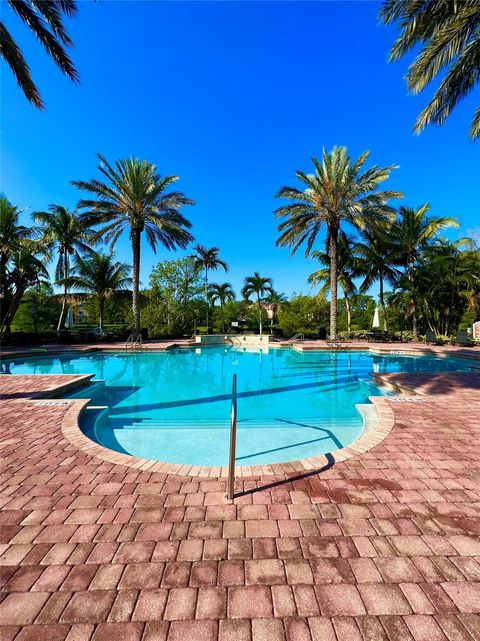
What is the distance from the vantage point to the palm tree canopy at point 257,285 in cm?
2795

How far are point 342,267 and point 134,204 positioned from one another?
639 inches

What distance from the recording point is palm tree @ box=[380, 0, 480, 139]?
308 inches

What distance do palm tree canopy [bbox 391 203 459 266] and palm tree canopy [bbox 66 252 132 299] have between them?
21.2 m

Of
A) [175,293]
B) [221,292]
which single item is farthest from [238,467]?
[175,293]

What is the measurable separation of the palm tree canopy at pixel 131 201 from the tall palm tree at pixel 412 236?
49.8ft

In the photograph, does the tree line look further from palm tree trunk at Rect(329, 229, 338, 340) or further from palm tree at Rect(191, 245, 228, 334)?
palm tree at Rect(191, 245, 228, 334)

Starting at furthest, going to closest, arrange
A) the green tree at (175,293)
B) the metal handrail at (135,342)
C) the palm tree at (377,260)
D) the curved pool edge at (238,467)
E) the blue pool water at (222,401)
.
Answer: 1. the green tree at (175,293)
2. the palm tree at (377,260)
3. the metal handrail at (135,342)
4. the blue pool water at (222,401)
5. the curved pool edge at (238,467)

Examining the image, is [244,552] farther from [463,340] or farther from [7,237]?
[7,237]

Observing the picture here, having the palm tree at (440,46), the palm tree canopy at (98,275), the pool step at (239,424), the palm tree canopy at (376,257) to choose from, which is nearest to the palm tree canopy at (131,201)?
the palm tree canopy at (98,275)

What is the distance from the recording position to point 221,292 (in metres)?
27.6

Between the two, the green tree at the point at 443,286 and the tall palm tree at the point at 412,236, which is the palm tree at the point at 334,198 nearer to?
the tall palm tree at the point at 412,236

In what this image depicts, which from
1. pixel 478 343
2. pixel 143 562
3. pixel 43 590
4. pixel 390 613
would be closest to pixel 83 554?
pixel 43 590

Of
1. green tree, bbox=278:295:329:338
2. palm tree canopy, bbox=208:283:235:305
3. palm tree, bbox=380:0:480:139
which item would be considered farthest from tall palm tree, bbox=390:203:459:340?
palm tree canopy, bbox=208:283:235:305

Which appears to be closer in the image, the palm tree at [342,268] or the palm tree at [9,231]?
the palm tree at [9,231]
